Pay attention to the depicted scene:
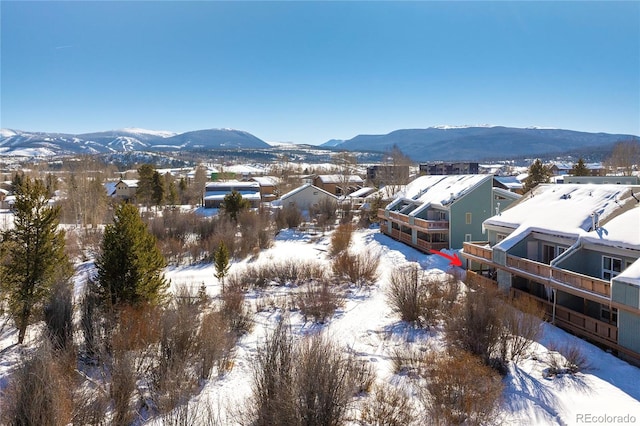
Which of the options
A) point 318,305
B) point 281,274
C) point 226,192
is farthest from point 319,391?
point 226,192

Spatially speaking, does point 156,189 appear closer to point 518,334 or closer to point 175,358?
point 175,358

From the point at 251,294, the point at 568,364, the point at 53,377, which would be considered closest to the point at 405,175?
the point at 251,294

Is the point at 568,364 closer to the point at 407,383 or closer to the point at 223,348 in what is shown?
the point at 407,383

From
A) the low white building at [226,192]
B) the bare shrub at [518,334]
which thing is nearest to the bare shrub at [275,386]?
the bare shrub at [518,334]

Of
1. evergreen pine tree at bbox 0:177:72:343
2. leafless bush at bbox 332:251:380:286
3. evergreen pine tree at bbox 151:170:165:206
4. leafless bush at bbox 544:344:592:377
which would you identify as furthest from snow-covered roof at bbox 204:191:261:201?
leafless bush at bbox 544:344:592:377

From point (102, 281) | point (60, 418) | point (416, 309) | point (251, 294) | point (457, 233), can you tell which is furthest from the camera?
point (457, 233)

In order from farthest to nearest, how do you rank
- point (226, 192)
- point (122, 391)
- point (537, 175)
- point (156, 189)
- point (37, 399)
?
point (226, 192)
point (156, 189)
point (537, 175)
point (122, 391)
point (37, 399)
